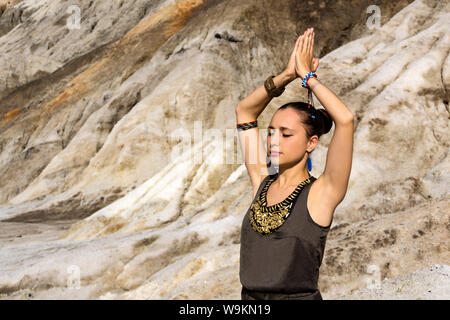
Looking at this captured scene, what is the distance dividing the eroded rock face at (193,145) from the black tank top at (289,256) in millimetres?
2936

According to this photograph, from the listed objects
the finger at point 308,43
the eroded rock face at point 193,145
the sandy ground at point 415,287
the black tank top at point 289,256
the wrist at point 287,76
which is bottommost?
the eroded rock face at point 193,145

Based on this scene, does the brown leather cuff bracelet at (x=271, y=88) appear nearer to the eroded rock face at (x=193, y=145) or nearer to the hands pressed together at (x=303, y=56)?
the hands pressed together at (x=303, y=56)

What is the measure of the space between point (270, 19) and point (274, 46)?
1.37 metres

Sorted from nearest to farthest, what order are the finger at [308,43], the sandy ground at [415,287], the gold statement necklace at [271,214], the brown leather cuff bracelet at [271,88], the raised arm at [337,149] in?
the raised arm at [337,149] → the gold statement necklace at [271,214] → the finger at [308,43] → the brown leather cuff bracelet at [271,88] → the sandy ground at [415,287]

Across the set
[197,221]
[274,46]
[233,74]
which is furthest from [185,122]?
[197,221]

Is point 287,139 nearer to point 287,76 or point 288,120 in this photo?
point 288,120

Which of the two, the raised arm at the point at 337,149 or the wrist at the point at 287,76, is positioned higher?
the wrist at the point at 287,76

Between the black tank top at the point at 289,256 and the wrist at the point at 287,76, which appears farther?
the wrist at the point at 287,76

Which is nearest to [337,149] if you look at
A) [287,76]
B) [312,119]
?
[312,119]

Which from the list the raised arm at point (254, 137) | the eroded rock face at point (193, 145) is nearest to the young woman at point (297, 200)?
the raised arm at point (254, 137)

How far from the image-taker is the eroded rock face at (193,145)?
7.30m

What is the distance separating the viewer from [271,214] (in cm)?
219

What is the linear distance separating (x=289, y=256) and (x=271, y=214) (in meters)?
0.21

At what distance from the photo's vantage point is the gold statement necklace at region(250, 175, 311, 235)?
2.15 m
